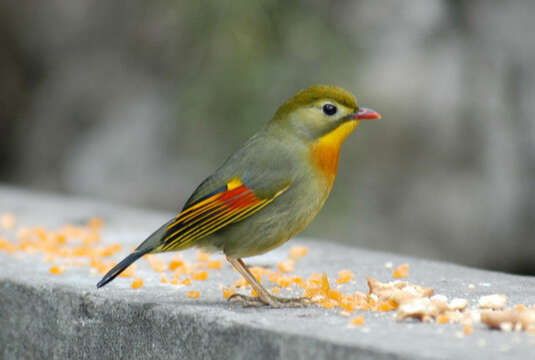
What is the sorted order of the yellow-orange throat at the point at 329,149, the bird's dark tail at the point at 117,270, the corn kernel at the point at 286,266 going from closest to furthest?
1. the bird's dark tail at the point at 117,270
2. the yellow-orange throat at the point at 329,149
3. the corn kernel at the point at 286,266

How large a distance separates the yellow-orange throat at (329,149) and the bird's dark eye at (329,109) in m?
0.07

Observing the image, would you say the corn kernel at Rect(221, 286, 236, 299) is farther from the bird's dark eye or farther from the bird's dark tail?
the bird's dark eye

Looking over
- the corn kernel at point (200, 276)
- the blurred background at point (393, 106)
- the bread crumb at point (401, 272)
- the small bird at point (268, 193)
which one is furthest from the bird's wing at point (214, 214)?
the blurred background at point (393, 106)

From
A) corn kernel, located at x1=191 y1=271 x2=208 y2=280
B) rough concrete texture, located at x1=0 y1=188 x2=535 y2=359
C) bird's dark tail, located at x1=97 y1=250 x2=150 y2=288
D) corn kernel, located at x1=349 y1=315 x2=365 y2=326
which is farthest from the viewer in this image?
corn kernel, located at x1=191 y1=271 x2=208 y2=280

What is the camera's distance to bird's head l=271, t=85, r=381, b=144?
3.49 metres

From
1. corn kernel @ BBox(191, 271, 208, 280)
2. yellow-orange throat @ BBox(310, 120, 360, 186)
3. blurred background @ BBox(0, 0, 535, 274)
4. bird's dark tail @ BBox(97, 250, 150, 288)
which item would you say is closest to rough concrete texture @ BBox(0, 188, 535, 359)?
corn kernel @ BBox(191, 271, 208, 280)

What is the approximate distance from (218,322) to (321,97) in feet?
3.56

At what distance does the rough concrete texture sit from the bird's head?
2.48ft

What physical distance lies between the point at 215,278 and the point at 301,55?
4289 mm

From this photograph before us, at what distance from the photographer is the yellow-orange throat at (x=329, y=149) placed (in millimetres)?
3462

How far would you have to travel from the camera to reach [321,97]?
3.52 meters

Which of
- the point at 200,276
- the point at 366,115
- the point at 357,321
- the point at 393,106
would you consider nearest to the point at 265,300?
the point at 357,321

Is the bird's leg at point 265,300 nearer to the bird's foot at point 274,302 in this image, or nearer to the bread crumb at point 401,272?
the bird's foot at point 274,302

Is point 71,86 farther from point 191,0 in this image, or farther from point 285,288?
point 285,288
